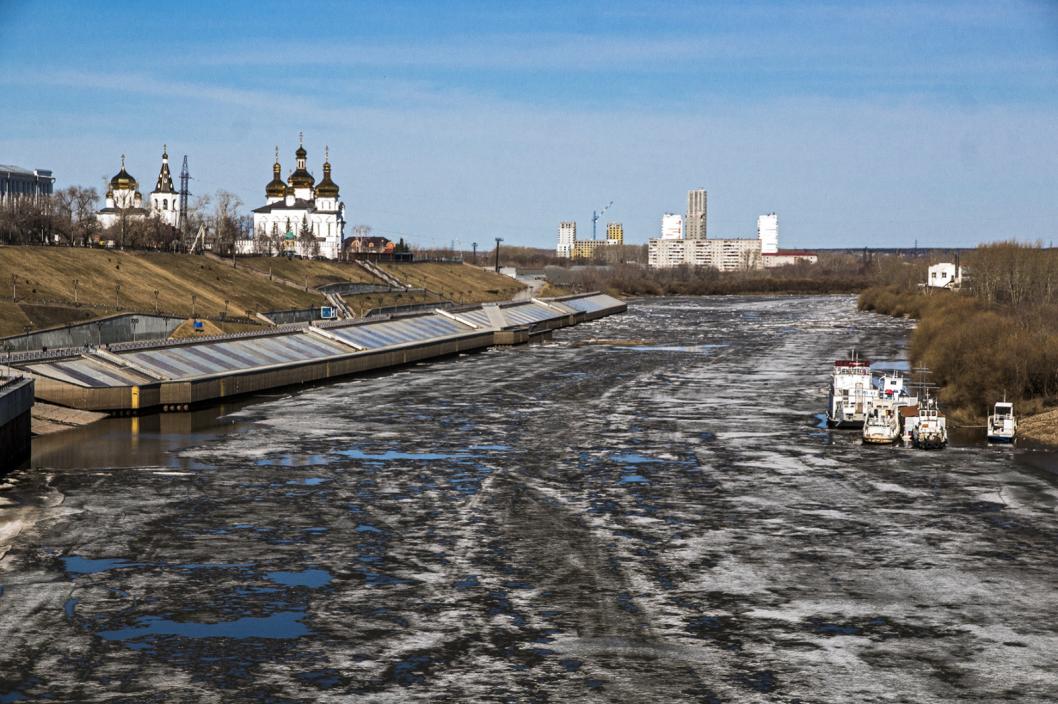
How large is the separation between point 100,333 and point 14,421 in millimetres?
37479

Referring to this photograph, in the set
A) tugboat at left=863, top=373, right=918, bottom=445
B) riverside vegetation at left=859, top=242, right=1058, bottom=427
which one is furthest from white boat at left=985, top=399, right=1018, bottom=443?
tugboat at left=863, top=373, right=918, bottom=445

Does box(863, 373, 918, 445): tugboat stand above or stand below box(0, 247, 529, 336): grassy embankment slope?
below

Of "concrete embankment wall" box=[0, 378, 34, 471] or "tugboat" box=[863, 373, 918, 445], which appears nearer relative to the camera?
"concrete embankment wall" box=[0, 378, 34, 471]

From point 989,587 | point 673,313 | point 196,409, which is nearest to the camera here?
point 989,587

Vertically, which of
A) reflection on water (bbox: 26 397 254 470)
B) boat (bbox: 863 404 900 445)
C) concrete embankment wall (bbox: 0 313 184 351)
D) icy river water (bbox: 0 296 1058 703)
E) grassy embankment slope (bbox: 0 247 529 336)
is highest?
grassy embankment slope (bbox: 0 247 529 336)

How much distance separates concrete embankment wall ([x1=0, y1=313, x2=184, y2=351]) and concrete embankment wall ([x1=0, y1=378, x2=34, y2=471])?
2051 cm

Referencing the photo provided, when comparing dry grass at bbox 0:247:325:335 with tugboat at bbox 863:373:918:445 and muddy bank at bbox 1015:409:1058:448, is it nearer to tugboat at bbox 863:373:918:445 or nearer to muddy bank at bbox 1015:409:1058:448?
tugboat at bbox 863:373:918:445

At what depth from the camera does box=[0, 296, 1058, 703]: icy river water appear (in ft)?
84.6

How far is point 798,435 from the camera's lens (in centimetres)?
5825

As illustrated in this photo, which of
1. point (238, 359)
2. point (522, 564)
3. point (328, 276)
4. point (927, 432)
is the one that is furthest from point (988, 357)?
point (328, 276)

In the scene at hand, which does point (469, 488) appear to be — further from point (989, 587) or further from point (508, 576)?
point (989, 587)

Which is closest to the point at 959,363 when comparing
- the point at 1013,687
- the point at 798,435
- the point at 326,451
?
the point at 798,435

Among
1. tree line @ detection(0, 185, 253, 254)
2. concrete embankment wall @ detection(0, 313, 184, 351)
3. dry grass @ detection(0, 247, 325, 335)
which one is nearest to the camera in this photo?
concrete embankment wall @ detection(0, 313, 184, 351)

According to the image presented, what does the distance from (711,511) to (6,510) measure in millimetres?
21339
